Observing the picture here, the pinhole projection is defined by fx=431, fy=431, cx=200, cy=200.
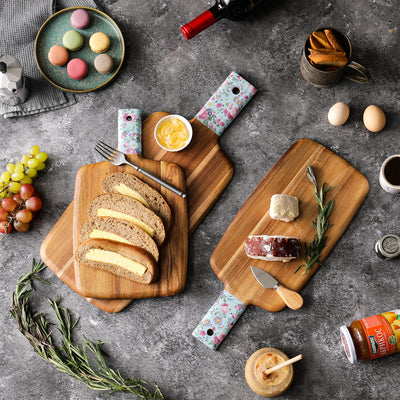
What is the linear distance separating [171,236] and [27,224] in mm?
686

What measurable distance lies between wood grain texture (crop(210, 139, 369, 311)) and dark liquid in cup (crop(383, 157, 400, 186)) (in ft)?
0.32

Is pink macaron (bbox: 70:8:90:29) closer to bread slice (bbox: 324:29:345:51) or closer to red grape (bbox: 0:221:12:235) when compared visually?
red grape (bbox: 0:221:12:235)

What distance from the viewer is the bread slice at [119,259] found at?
1856 millimetres

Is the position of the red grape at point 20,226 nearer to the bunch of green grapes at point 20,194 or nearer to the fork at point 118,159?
the bunch of green grapes at point 20,194

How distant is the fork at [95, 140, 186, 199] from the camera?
192 cm

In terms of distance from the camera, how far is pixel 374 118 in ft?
6.13

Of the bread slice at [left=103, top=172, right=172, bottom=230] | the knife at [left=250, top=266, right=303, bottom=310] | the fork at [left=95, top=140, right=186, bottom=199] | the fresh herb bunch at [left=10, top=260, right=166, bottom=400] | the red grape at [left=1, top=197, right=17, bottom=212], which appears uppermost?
the fork at [left=95, top=140, right=186, bottom=199]

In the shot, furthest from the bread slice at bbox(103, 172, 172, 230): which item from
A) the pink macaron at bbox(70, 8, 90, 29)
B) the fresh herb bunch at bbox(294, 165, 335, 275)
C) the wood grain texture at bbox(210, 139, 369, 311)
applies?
the pink macaron at bbox(70, 8, 90, 29)

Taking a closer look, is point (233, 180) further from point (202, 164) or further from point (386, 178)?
point (386, 178)

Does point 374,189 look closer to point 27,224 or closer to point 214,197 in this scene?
point 214,197

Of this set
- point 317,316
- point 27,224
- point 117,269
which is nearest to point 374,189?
point 317,316

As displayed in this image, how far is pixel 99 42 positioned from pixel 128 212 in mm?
813

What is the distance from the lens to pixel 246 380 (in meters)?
1.89

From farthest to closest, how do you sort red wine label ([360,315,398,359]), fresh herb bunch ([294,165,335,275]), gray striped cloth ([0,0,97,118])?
1. gray striped cloth ([0,0,97,118])
2. fresh herb bunch ([294,165,335,275])
3. red wine label ([360,315,398,359])
